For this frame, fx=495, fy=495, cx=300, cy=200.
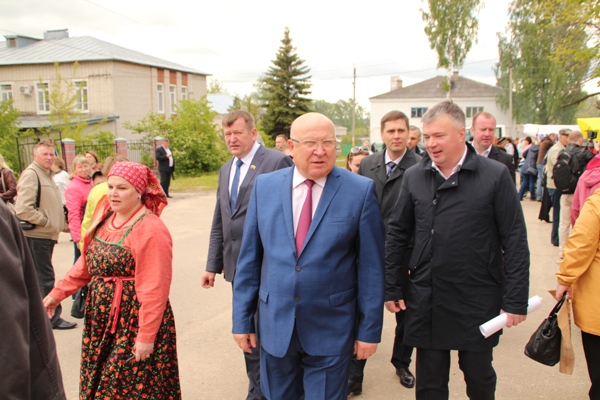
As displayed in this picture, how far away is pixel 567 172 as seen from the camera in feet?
24.6

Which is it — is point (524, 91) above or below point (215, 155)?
above

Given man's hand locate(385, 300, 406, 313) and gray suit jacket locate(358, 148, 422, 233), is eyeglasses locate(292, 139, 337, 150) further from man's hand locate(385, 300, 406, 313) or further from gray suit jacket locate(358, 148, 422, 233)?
gray suit jacket locate(358, 148, 422, 233)

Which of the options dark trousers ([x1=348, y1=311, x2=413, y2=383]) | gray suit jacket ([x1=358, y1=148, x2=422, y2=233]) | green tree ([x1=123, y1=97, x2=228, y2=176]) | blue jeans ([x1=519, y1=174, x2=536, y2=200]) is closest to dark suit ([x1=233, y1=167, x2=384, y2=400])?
dark trousers ([x1=348, y1=311, x2=413, y2=383])

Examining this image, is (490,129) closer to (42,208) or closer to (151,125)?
(42,208)

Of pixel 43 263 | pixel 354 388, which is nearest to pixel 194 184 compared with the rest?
pixel 43 263

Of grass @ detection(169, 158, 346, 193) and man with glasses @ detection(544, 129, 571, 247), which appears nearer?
man with glasses @ detection(544, 129, 571, 247)

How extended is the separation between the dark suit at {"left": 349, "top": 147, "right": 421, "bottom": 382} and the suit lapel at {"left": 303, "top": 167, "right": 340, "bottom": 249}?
1.52m

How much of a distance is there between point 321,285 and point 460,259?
953 mm

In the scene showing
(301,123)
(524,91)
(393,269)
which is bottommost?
(393,269)

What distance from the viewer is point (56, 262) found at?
8.55 m

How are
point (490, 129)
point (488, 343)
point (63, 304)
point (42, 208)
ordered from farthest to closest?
1. point (63, 304)
2. point (42, 208)
3. point (490, 129)
4. point (488, 343)

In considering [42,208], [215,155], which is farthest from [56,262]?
[215,155]

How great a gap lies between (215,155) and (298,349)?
2405 cm

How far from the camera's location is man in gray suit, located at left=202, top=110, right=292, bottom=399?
3.98m
